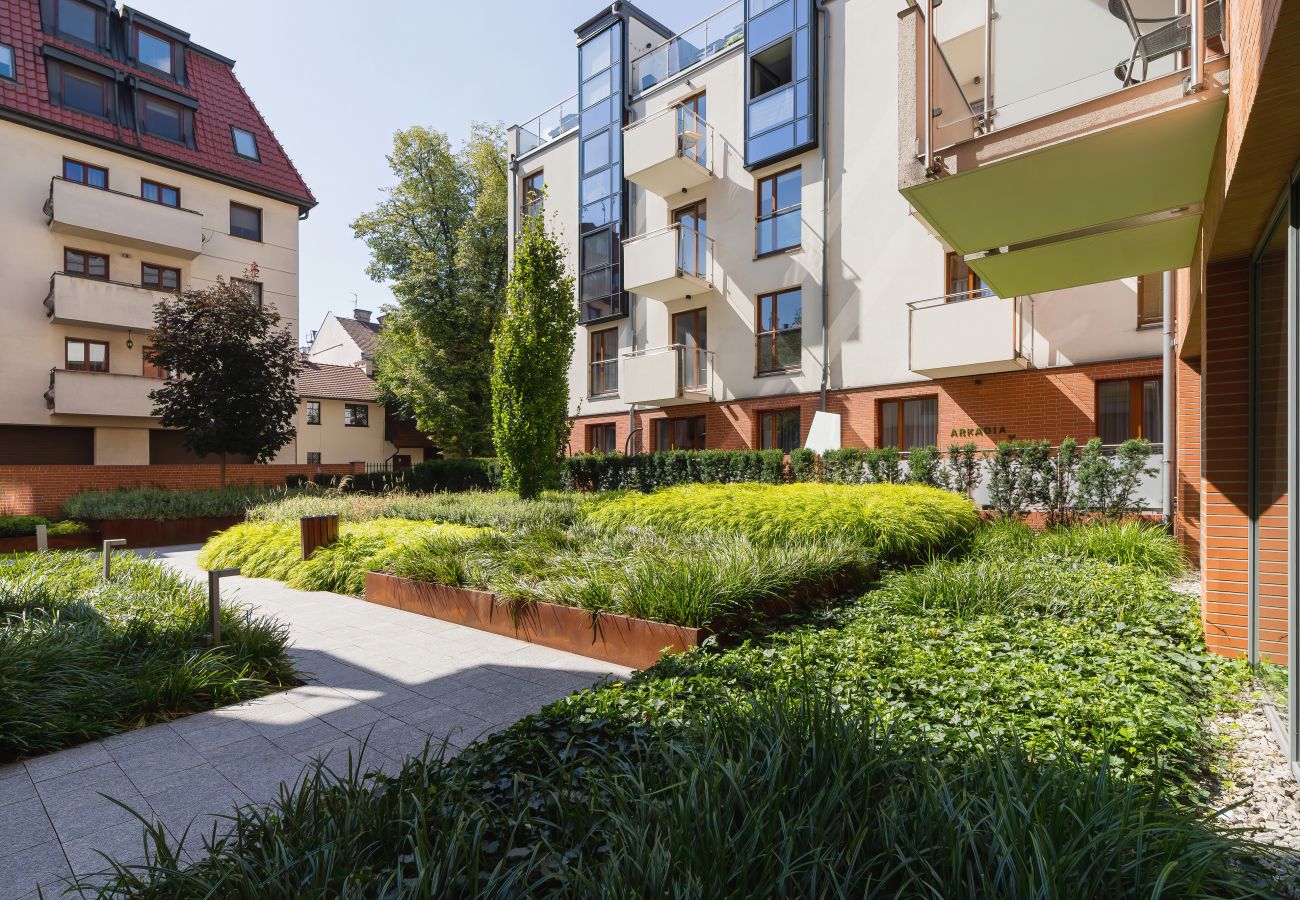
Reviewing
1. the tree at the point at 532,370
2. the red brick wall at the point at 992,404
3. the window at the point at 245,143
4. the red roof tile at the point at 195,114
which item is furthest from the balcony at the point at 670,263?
the window at the point at 245,143

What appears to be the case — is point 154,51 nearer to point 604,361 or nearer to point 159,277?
point 159,277

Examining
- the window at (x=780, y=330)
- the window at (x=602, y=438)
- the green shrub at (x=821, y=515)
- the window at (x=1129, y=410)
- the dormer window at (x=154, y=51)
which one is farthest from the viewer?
the dormer window at (x=154, y=51)

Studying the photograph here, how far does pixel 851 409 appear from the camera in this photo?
1509 centimetres

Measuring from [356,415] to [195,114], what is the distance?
13.1 m

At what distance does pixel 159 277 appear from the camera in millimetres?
21328

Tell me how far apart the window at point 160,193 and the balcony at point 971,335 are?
22804 mm

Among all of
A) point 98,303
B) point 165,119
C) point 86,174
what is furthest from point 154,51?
point 98,303

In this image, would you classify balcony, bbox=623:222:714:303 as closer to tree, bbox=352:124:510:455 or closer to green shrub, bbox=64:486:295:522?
tree, bbox=352:124:510:455

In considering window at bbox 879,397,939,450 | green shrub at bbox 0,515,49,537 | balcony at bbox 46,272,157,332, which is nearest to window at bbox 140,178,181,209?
balcony at bbox 46,272,157,332

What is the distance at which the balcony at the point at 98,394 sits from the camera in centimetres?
1870

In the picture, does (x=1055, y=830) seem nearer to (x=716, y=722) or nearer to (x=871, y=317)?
(x=716, y=722)

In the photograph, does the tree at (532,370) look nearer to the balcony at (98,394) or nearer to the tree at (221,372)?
the tree at (221,372)

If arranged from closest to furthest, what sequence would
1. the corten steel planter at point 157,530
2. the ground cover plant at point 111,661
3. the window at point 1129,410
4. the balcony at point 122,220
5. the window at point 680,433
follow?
the ground cover plant at point 111,661
the window at point 1129,410
the corten steel planter at point 157,530
the window at point 680,433
the balcony at point 122,220

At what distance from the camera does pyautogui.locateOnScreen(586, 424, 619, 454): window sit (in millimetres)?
20125
